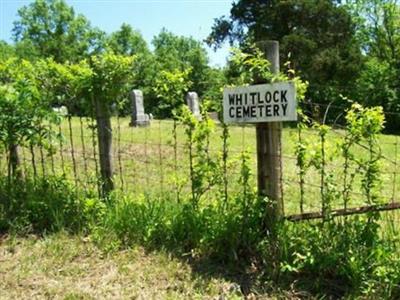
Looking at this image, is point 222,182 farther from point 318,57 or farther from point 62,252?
point 318,57

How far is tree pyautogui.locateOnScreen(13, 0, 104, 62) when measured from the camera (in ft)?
157

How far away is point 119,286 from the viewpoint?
376cm

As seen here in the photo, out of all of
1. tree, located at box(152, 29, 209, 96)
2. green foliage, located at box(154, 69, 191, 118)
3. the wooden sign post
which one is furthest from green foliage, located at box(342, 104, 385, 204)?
tree, located at box(152, 29, 209, 96)

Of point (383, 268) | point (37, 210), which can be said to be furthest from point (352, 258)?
point (37, 210)

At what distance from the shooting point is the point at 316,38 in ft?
82.5

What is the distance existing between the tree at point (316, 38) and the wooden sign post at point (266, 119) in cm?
2073

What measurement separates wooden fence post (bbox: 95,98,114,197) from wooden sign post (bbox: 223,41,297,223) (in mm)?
1606

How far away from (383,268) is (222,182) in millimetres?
1537

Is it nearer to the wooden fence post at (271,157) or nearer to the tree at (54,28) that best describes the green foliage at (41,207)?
the wooden fence post at (271,157)

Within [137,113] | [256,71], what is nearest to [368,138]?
[256,71]

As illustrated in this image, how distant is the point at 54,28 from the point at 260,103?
162 feet

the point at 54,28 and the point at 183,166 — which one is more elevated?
the point at 54,28

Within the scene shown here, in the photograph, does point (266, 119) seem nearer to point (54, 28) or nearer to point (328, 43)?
point (328, 43)

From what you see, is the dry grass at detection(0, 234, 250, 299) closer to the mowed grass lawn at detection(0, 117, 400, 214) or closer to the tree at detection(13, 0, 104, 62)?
the mowed grass lawn at detection(0, 117, 400, 214)
